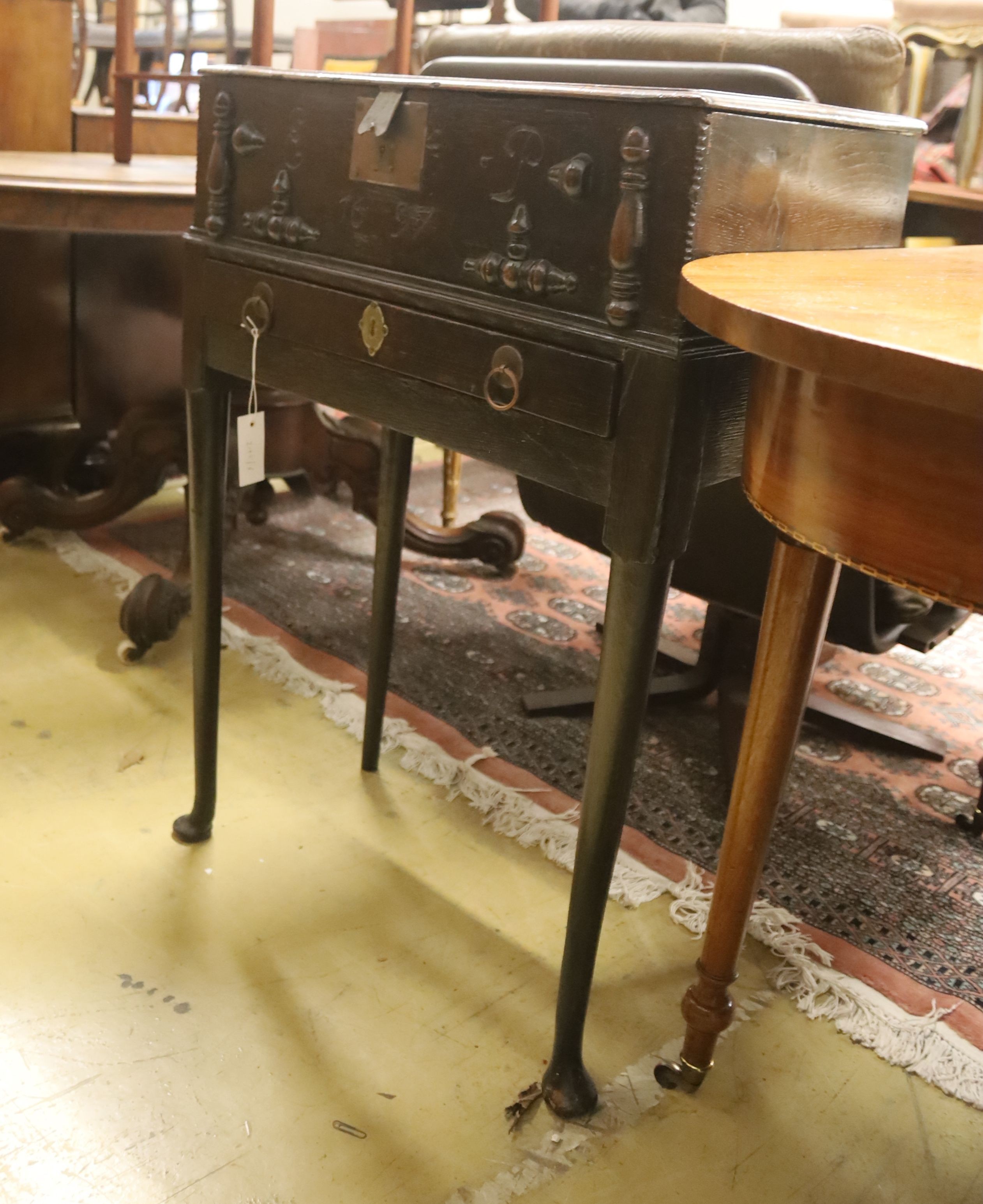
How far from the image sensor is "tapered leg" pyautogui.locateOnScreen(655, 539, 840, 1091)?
0.93m

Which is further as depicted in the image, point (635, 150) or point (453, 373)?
point (453, 373)

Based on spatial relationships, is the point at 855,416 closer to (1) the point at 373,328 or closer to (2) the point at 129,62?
(1) the point at 373,328

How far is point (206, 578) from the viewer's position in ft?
4.28

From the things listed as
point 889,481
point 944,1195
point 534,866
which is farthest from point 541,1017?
point 889,481

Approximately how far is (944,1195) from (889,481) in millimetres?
735

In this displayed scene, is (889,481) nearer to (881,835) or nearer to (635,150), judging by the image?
(635,150)

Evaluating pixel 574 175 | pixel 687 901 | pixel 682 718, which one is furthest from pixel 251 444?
pixel 682 718

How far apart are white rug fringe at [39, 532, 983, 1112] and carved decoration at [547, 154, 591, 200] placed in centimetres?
83

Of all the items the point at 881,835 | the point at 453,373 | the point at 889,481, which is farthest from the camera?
the point at 881,835

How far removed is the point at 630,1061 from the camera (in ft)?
3.68

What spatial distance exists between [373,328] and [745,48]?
50 cm

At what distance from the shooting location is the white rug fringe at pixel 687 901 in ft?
3.81

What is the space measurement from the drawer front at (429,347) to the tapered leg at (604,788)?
0.13 meters

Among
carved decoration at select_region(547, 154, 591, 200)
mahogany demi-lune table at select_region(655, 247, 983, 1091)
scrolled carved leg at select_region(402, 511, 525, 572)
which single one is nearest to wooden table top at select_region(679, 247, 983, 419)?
mahogany demi-lune table at select_region(655, 247, 983, 1091)
